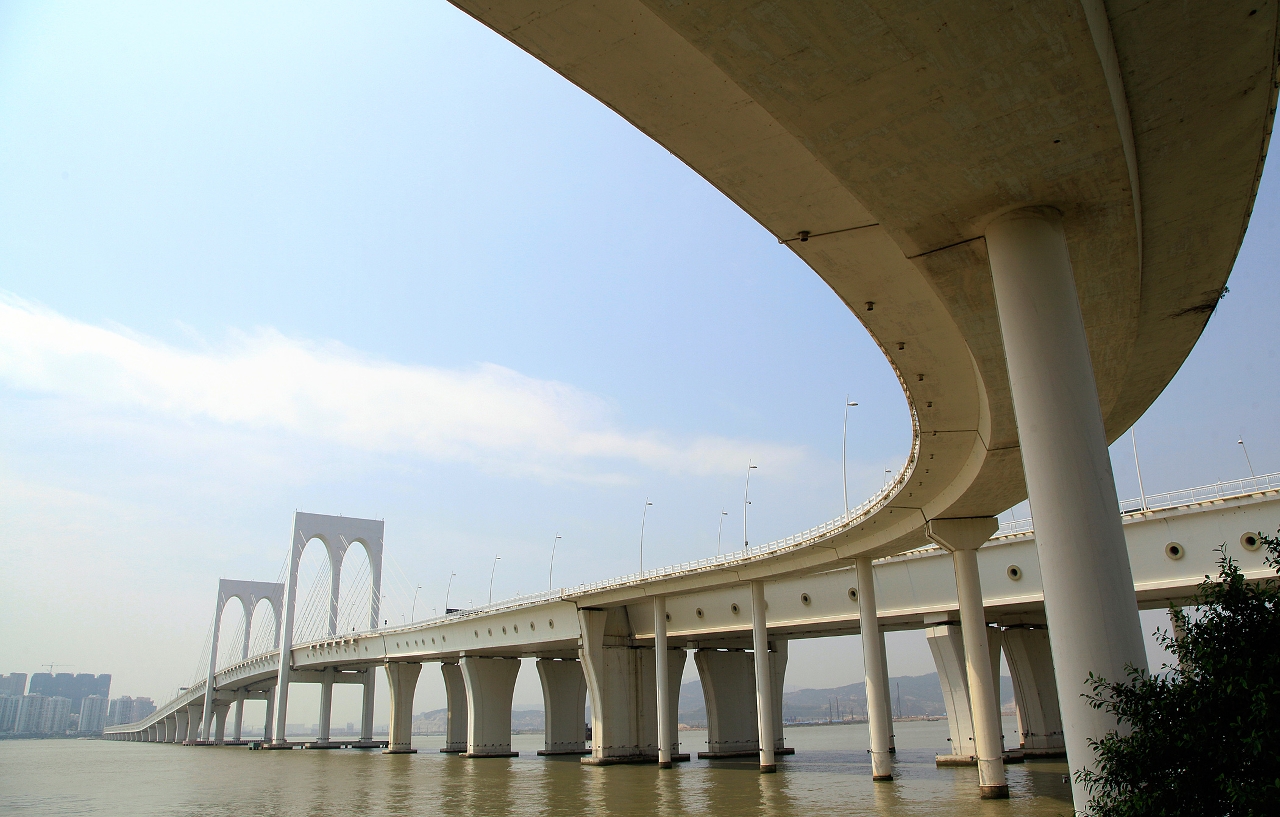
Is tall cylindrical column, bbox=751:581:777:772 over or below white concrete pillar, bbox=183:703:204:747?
over

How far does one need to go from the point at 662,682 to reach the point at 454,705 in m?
33.3

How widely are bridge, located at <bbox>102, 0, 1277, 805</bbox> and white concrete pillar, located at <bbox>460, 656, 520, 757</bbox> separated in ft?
164

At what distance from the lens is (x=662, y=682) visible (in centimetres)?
4216

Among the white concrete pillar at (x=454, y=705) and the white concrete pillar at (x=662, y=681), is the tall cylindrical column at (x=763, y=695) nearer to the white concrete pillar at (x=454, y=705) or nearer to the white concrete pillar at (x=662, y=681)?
the white concrete pillar at (x=662, y=681)

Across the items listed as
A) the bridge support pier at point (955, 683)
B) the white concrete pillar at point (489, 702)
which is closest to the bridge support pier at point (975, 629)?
the bridge support pier at point (955, 683)

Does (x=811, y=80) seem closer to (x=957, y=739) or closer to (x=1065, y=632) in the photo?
(x=1065, y=632)

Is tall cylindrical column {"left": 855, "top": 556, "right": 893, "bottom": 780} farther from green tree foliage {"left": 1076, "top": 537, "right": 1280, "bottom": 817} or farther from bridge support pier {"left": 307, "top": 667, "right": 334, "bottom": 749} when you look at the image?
bridge support pier {"left": 307, "top": 667, "right": 334, "bottom": 749}

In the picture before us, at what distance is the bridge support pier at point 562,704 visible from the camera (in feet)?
195

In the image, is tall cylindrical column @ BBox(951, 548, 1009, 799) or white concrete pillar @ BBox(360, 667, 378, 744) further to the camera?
white concrete pillar @ BBox(360, 667, 378, 744)

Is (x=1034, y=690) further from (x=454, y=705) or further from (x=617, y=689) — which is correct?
(x=454, y=705)

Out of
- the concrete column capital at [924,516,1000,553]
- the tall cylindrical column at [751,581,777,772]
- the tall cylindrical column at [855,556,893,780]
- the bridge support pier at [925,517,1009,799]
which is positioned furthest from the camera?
the tall cylindrical column at [751,581,777,772]

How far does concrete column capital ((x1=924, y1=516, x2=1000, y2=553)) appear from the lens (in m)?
27.0

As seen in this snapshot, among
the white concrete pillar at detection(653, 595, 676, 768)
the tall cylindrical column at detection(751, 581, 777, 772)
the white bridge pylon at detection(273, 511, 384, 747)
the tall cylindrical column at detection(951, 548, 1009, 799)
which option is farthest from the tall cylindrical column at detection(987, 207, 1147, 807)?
the white bridge pylon at detection(273, 511, 384, 747)

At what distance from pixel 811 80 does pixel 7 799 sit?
43.3 metres
